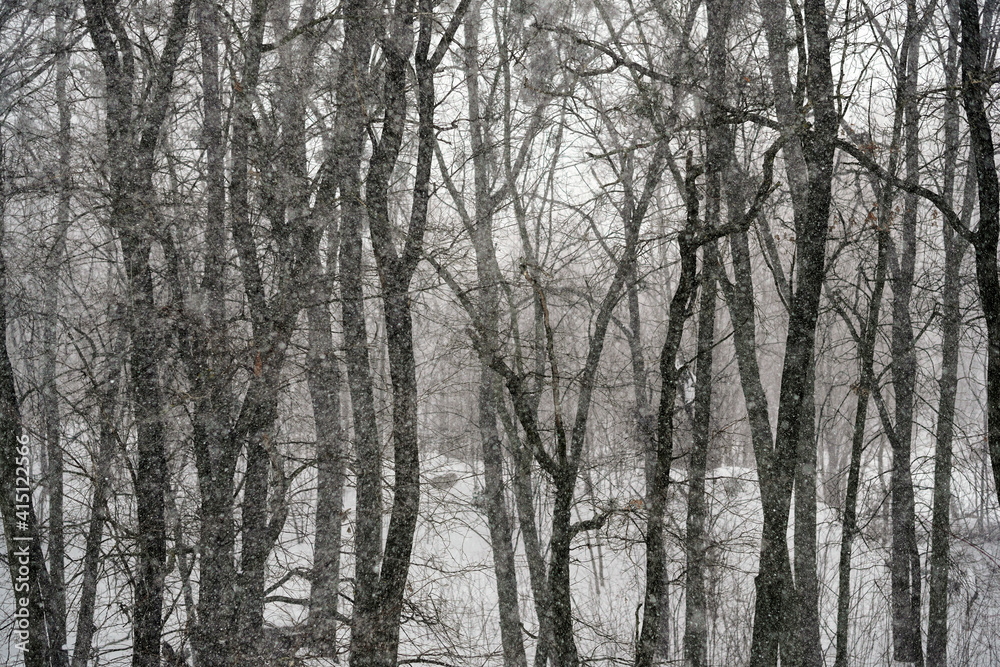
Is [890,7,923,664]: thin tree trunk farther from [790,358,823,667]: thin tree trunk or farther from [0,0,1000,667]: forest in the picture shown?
[790,358,823,667]: thin tree trunk

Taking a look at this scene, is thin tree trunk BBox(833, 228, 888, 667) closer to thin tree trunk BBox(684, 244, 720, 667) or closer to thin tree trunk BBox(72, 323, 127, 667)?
thin tree trunk BBox(684, 244, 720, 667)

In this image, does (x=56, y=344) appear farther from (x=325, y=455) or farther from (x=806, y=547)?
(x=806, y=547)

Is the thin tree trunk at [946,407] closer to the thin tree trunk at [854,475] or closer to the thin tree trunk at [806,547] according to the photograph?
the thin tree trunk at [854,475]

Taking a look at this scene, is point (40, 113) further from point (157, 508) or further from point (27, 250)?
point (157, 508)

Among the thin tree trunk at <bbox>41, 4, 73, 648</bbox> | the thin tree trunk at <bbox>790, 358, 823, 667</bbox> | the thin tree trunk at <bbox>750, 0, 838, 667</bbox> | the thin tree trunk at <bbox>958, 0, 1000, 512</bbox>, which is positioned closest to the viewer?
the thin tree trunk at <bbox>958, 0, 1000, 512</bbox>

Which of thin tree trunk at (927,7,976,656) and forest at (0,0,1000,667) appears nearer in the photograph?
forest at (0,0,1000,667)

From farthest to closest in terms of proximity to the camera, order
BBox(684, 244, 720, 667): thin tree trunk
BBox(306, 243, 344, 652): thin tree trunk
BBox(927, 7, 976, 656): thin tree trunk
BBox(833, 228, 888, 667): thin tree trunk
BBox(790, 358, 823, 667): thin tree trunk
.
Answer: BBox(927, 7, 976, 656): thin tree trunk → BBox(833, 228, 888, 667): thin tree trunk → BBox(684, 244, 720, 667): thin tree trunk → BBox(306, 243, 344, 652): thin tree trunk → BBox(790, 358, 823, 667): thin tree trunk

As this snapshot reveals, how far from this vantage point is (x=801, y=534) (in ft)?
25.0
